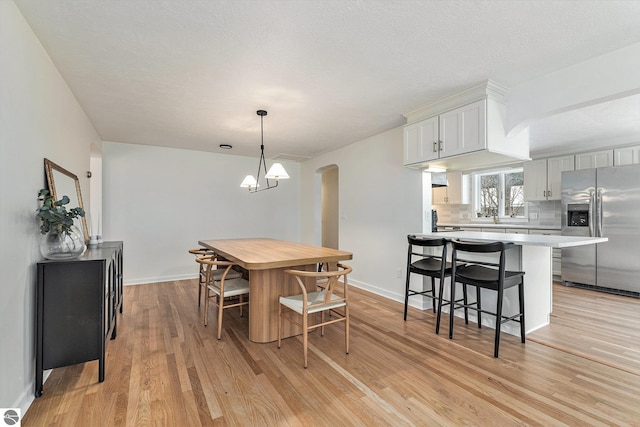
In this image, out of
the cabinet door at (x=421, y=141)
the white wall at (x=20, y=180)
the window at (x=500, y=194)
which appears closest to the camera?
the white wall at (x=20, y=180)

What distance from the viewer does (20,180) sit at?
179cm

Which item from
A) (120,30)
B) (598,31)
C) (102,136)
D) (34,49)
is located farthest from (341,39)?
(102,136)

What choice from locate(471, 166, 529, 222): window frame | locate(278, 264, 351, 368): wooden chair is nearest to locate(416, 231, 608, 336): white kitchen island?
locate(278, 264, 351, 368): wooden chair

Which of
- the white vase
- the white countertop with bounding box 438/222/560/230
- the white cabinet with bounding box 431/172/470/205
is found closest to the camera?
the white vase

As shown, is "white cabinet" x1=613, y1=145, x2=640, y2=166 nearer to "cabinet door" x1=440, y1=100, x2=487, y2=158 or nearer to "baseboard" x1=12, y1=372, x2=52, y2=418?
"cabinet door" x1=440, y1=100, x2=487, y2=158

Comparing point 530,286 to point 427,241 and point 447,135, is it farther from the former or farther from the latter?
point 447,135

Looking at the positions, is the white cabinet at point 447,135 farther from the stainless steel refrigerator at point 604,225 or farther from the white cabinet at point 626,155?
the white cabinet at point 626,155

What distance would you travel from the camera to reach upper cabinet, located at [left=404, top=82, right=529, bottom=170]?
2797 mm

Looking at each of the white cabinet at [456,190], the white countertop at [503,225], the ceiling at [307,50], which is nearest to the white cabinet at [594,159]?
the white countertop at [503,225]

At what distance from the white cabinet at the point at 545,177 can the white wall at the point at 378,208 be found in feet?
10.1

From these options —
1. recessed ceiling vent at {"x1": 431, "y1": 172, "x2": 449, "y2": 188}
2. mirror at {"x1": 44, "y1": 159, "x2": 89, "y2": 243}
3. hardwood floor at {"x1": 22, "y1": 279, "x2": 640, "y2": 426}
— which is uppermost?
recessed ceiling vent at {"x1": 431, "y1": 172, "x2": 449, "y2": 188}

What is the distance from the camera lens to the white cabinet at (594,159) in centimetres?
465

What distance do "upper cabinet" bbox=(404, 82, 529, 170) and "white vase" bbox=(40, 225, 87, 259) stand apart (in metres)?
3.20

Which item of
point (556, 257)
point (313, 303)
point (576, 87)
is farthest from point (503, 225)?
point (313, 303)
